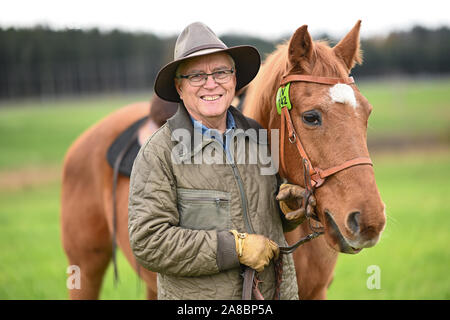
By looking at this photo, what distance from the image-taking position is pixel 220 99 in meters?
2.23

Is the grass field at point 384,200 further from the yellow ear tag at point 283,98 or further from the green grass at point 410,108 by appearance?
the yellow ear tag at point 283,98

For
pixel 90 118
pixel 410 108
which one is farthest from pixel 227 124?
pixel 410 108

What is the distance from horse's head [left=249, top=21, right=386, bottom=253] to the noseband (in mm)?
20

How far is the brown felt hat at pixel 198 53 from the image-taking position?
2201mm

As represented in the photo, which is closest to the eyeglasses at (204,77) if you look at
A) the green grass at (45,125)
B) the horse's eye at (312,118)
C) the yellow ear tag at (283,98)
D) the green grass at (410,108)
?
the yellow ear tag at (283,98)

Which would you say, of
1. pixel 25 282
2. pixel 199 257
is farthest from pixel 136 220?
pixel 25 282

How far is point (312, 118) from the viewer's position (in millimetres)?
2094

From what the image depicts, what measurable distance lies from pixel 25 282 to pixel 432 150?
19.3 meters

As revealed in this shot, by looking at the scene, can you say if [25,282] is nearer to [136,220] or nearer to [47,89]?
[136,220]

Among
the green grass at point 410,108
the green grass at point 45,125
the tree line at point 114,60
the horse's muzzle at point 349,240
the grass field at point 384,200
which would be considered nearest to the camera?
the horse's muzzle at point 349,240

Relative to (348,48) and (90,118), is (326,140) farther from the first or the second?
(90,118)

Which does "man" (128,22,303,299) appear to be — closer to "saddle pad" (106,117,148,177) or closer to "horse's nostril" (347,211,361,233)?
"horse's nostril" (347,211,361,233)

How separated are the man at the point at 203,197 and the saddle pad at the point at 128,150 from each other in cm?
153

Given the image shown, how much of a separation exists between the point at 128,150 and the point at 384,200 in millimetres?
8387
